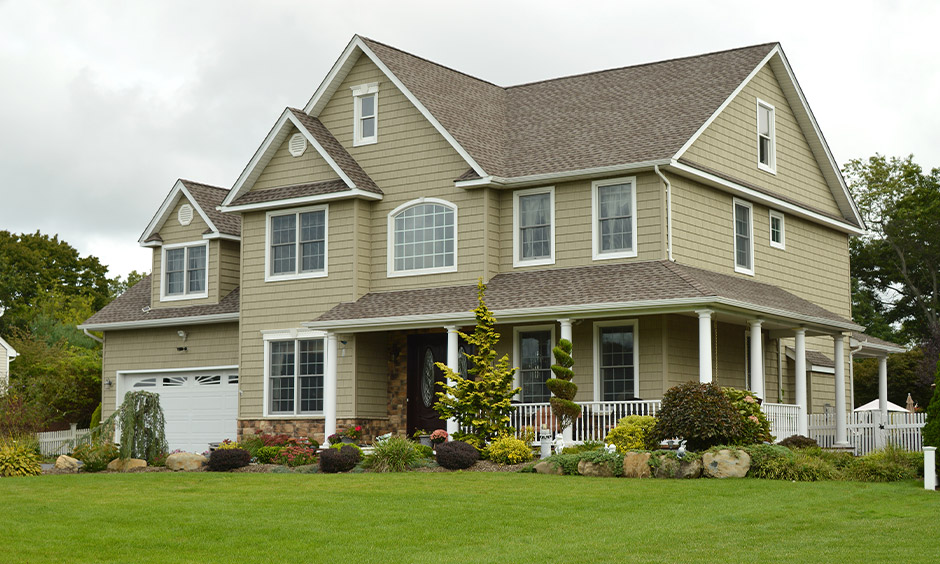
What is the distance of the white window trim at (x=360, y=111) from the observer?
27.0m

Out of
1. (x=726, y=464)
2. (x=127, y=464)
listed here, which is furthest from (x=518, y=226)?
(x=127, y=464)

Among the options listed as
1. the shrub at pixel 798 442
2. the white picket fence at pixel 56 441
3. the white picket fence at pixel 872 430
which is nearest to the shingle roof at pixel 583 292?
the white picket fence at pixel 872 430

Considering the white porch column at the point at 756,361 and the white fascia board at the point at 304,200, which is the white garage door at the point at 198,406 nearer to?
the white fascia board at the point at 304,200

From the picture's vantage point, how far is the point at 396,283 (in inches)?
1031

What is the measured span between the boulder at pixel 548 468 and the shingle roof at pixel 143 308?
1179 centimetres

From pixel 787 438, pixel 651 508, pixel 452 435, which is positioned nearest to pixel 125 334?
pixel 452 435

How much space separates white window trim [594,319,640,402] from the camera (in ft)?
77.8

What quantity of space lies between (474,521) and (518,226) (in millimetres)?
12502

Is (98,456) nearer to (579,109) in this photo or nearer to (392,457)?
(392,457)

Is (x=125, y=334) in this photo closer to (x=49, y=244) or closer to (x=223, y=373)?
(x=223, y=373)

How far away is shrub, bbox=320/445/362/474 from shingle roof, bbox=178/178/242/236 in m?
10.2

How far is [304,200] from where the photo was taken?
87.0 ft

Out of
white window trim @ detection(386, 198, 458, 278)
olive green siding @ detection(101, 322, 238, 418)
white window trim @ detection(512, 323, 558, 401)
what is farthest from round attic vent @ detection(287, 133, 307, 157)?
white window trim @ detection(512, 323, 558, 401)

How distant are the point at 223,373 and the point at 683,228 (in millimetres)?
12788
